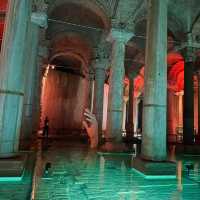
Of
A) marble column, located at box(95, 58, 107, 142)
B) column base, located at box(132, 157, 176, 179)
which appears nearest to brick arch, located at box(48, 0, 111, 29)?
marble column, located at box(95, 58, 107, 142)

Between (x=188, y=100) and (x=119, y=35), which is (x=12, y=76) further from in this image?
(x=188, y=100)

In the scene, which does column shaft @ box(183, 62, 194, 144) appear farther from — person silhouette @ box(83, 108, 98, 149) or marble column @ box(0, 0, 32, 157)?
marble column @ box(0, 0, 32, 157)

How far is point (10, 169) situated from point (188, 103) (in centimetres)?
964

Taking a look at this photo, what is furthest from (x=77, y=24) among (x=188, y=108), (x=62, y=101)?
(x=62, y=101)

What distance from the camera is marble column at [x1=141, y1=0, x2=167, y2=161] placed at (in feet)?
18.5

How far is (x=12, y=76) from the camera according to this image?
4770 millimetres

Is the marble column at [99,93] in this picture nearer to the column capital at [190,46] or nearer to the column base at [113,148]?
the column base at [113,148]

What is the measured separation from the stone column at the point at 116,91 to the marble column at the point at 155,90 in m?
3.49

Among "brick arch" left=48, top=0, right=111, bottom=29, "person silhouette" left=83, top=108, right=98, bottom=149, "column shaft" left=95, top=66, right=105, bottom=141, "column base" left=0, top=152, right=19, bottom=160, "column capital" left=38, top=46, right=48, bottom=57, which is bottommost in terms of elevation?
"column base" left=0, top=152, right=19, bottom=160

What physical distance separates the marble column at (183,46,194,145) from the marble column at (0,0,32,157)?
9.05 meters

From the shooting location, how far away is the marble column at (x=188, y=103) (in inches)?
442

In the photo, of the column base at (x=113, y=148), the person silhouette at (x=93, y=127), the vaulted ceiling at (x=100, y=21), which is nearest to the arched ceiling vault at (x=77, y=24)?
the vaulted ceiling at (x=100, y=21)

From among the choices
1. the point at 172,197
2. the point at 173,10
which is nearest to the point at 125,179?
the point at 172,197

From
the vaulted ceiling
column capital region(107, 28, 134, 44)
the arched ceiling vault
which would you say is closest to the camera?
column capital region(107, 28, 134, 44)
